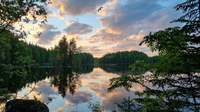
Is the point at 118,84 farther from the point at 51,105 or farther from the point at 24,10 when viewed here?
the point at 51,105

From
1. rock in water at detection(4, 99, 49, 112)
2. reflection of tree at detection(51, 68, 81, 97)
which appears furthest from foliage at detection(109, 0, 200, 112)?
reflection of tree at detection(51, 68, 81, 97)

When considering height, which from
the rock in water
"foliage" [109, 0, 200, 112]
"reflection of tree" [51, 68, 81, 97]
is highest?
"foliage" [109, 0, 200, 112]

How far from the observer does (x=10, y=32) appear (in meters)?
13.5

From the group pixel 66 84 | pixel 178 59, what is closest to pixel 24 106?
pixel 178 59

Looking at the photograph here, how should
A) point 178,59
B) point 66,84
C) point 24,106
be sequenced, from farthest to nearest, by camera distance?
point 66,84, point 24,106, point 178,59

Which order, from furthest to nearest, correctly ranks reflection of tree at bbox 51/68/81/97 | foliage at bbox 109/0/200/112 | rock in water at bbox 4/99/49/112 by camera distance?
1. reflection of tree at bbox 51/68/81/97
2. rock in water at bbox 4/99/49/112
3. foliage at bbox 109/0/200/112

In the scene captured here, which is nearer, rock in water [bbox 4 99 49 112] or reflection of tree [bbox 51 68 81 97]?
rock in water [bbox 4 99 49 112]

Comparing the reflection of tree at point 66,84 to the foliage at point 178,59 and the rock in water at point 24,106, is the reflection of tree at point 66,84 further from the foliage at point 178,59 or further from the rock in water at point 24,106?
the foliage at point 178,59

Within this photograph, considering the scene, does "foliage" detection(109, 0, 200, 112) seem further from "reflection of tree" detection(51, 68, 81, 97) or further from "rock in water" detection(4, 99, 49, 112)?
"reflection of tree" detection(51, 68, 81, 97)

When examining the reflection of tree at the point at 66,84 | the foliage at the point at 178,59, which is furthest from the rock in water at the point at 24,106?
the reflection of tree at the point at 66,84

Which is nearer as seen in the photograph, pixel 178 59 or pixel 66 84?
pixel 178 59

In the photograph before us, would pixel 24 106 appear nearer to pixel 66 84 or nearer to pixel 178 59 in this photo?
pixel 178 59

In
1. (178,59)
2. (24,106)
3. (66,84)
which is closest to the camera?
(178,59)

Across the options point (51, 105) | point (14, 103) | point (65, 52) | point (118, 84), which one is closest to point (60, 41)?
point (65, 52)
